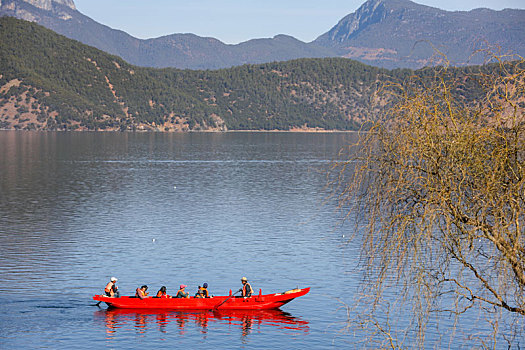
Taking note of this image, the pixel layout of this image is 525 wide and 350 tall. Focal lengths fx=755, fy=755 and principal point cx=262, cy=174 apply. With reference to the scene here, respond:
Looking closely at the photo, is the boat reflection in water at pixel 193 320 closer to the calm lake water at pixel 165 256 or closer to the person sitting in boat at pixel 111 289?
the calm lake water at pixel 165 256

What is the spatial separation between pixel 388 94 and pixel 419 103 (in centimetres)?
168

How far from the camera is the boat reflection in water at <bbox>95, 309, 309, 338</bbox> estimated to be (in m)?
42.2

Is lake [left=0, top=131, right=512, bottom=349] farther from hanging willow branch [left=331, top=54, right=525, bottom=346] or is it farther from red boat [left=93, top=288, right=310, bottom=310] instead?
hanging willow branch [left=331, top=54, right=525, bottom=346]

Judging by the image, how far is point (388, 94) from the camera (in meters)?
23.0

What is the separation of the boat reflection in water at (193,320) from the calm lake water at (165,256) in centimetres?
11

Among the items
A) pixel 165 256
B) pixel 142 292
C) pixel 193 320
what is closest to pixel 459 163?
pixel 193 320

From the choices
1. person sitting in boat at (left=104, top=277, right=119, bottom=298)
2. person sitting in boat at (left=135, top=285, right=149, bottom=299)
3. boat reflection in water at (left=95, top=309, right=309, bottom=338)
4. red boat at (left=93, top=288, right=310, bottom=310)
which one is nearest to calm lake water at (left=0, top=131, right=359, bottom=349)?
boat reflection in water at (left=95, top=309, right=309, bottom=338)

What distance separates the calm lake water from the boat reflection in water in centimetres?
11

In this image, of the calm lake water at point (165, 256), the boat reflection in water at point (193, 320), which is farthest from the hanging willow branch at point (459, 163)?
the boat reflection in water at point (193, 320)

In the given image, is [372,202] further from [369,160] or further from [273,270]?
[273,270]

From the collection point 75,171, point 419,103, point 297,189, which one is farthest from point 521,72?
point 75,171

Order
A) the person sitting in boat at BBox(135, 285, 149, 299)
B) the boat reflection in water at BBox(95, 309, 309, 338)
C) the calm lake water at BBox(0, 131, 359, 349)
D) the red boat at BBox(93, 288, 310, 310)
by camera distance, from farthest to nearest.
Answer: the red boat at BBox(93, 288, 310, 310) → the person sitting in boat at BBox(135, 285, 149, 299) → the boat reflection in water at BBox(95, 309, 309, 338) → the calm lake water at BBox(0, 131, 359, 349)

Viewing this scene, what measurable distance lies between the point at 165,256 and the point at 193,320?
65.6 feet

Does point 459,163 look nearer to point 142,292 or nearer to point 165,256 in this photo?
point 142,292
